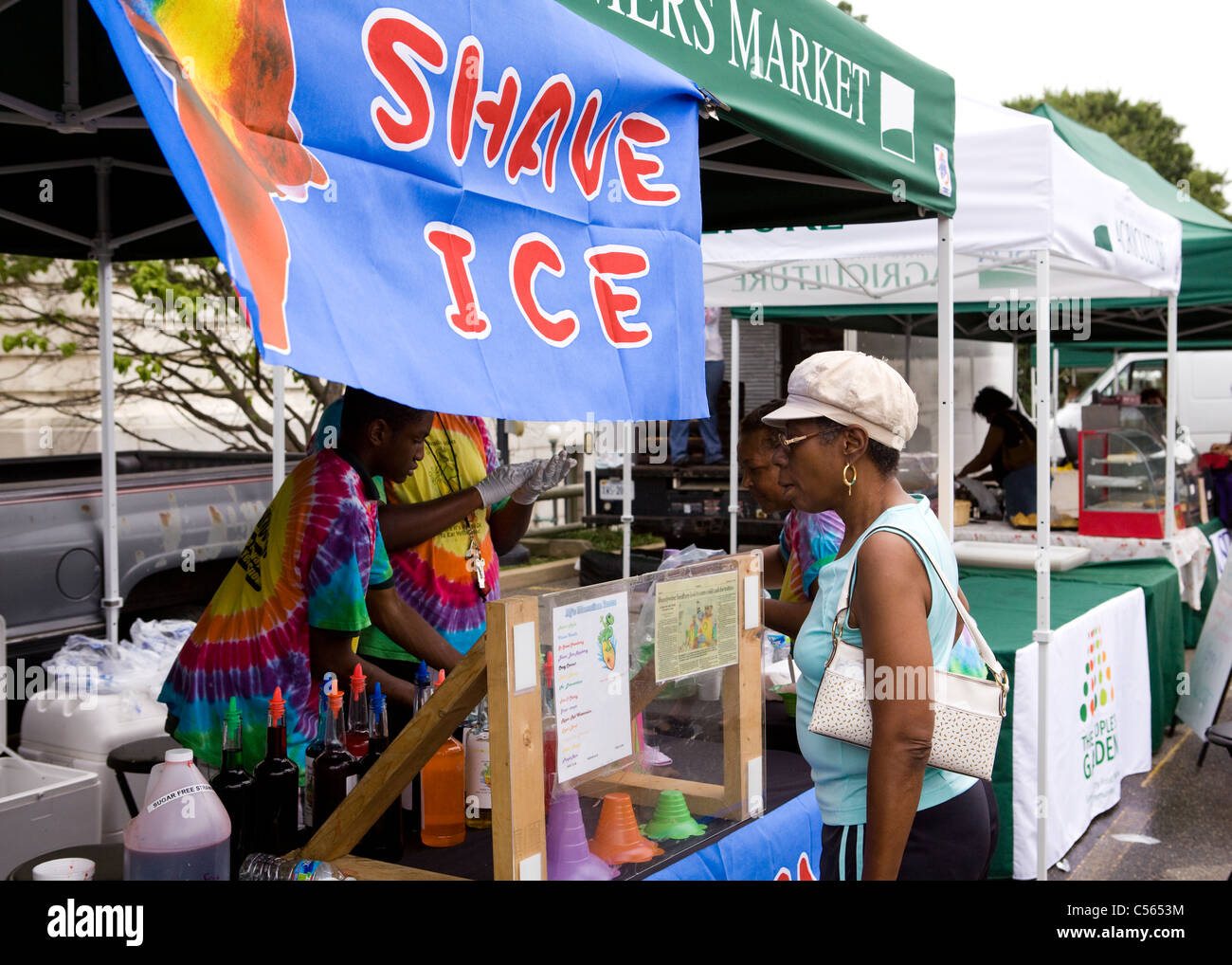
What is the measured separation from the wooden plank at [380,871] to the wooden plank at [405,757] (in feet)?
0.10

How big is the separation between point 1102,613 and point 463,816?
4.46 m

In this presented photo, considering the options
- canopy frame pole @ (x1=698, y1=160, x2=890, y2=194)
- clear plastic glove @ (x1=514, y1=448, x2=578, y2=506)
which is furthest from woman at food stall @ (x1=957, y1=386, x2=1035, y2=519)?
clear plastic glove @ (x1=514, y1=448, x2=578, y2=506)

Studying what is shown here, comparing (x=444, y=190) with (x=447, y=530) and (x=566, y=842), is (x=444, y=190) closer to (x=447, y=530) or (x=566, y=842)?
(x=566, y=842)

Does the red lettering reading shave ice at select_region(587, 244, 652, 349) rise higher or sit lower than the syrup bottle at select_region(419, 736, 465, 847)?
higher

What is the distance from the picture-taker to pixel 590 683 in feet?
7.23

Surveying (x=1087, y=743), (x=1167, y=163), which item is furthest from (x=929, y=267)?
(x=1167, y=163)

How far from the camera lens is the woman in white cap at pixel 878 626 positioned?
209 cm

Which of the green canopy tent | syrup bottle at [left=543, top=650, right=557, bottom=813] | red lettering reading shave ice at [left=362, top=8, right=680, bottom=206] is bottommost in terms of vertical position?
syrup bottle at [left=543, top=650, right=557, bottom=813]

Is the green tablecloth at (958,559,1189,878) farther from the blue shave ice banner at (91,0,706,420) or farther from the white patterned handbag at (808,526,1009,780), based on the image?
the blue shave ice banner at (91,0,706,420)

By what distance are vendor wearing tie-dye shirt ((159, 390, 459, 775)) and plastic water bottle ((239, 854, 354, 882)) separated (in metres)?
0.51

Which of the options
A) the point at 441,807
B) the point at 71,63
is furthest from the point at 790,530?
the point at 71,63

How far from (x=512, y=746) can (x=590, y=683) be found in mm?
277

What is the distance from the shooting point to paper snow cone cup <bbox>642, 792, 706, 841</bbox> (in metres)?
2.44

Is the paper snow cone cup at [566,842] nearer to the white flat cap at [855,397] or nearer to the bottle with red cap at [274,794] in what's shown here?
the bottle with red cap at [274,794]
